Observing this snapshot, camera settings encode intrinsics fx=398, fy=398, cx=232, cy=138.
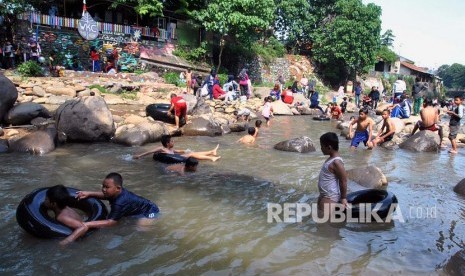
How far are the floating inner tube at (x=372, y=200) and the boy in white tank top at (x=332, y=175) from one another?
35cm

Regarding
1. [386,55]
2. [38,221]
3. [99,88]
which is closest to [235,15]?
[99,88]

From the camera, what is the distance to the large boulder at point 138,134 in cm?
1102

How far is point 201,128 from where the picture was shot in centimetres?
1338

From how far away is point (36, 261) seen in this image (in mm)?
4363

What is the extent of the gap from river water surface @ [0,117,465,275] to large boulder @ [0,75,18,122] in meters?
2.61

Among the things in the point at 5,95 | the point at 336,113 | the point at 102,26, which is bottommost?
the point at 336,113

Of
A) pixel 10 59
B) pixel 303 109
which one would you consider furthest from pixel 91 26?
pixel 303 109

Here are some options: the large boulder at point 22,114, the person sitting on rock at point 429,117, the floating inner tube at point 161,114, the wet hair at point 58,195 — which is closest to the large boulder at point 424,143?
the person sitting on rock at point 429,117

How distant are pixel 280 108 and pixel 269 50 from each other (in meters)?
16.2

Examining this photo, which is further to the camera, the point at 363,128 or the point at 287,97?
the point at 287,97

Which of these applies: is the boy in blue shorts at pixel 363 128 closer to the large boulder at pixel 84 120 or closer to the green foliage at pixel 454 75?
the large boulder at pixel 84 120

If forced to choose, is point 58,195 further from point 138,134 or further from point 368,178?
point 138,134

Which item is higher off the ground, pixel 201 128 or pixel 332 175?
pixel 332 175

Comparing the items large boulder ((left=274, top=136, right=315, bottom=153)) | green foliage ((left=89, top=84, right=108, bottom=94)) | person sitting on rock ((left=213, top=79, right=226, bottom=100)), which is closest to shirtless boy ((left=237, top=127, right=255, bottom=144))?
large boulder ((left=274, top=136, right=315, bottom=153))
